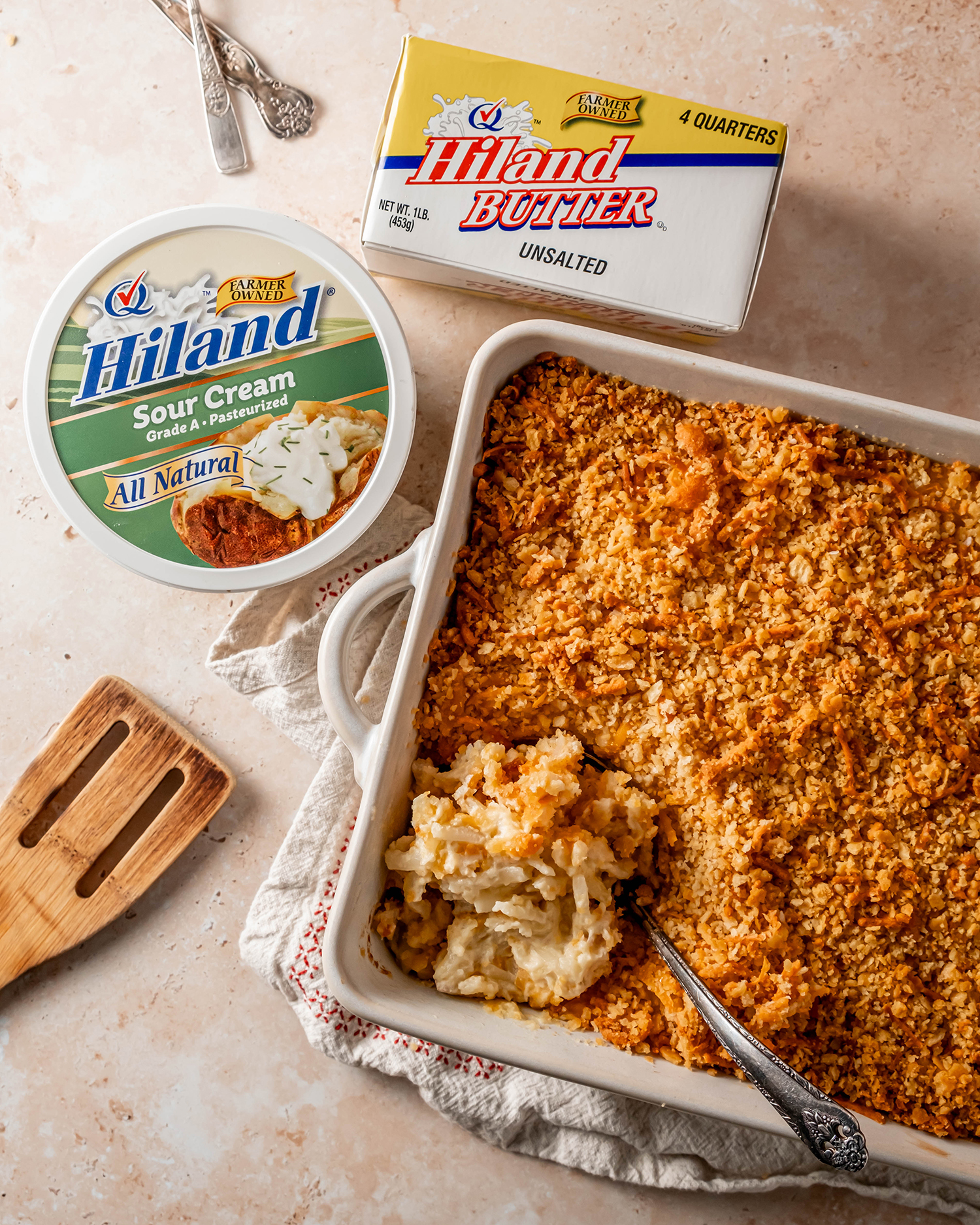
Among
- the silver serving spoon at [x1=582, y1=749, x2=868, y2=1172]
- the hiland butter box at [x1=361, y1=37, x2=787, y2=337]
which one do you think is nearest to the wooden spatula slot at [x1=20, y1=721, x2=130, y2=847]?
the hiland butter box at [x1=361, y1=37, x2=787, y2=337]

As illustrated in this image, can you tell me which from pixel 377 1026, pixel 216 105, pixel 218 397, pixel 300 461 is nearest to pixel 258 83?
pixel 216 105

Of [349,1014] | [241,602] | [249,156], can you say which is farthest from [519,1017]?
[249,156]

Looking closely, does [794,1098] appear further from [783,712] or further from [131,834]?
[131,834]

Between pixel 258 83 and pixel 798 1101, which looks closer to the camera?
pixel 798 1101

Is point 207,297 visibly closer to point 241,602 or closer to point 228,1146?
point 241,602

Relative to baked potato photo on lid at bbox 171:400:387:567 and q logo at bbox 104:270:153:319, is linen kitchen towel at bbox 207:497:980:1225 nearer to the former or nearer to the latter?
baked potato photo on lid at bbox 171:400:387:567

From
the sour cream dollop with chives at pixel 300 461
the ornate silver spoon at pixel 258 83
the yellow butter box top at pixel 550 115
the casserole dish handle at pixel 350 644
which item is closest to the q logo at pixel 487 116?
the yellow butter box top at pixel 550 115
